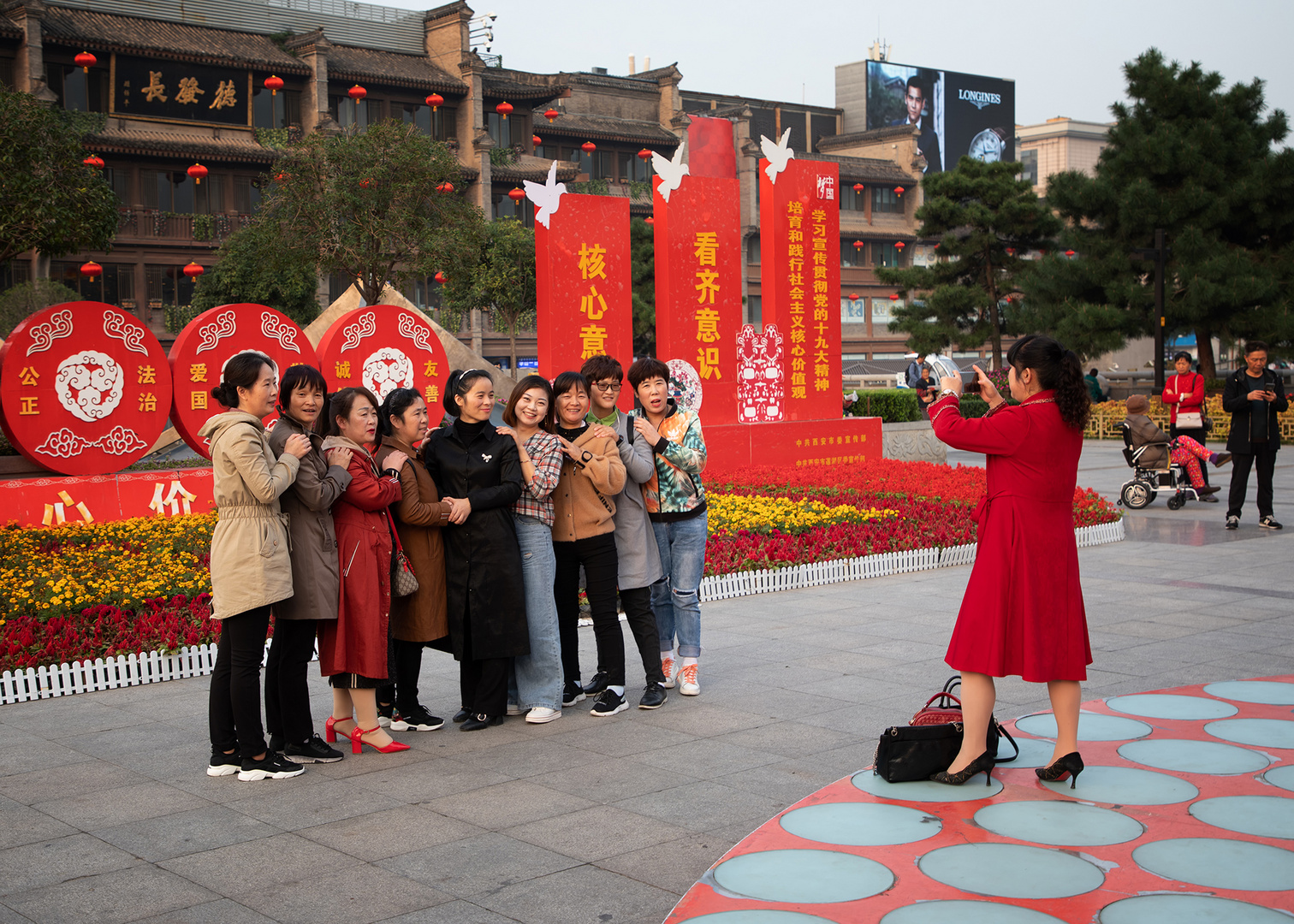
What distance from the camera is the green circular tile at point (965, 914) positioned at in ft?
9.12

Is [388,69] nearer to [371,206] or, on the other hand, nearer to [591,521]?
[371,206]

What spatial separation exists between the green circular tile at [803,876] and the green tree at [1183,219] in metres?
20.5

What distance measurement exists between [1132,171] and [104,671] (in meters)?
22.4

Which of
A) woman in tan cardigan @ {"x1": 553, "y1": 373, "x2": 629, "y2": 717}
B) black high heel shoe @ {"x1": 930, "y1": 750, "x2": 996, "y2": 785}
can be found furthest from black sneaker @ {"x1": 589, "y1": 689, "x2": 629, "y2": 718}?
black high heel shoe @ {"x1": 930, "y1": 750, "x2": 996, "y2": 785}

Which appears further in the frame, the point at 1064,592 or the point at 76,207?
the point at 76,207

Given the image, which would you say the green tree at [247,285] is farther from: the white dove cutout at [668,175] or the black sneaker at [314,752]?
the black sneaker at [314,752]

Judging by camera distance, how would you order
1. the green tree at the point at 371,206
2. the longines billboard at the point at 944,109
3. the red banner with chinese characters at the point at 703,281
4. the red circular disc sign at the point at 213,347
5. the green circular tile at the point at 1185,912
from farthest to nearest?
the longines billboard at the point at 944,109 → the green tree at the point at 371,206 → the red banner with chinese characters at the point at 703,281 → the red circular disc sign at the point at 213,347 → the green circular tile at the point at 1185,912

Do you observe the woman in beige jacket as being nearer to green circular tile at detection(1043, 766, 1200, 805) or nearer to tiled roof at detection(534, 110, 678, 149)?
green circular tile at detection(1043, 766, 1200, 805)

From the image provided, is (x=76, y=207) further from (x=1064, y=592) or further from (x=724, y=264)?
(x=1064, y=592)

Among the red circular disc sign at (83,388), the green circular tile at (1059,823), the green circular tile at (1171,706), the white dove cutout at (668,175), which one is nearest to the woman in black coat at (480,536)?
the green circular tile at (1059,823)

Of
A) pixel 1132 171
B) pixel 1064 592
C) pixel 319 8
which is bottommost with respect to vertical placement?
pixel 1064 592

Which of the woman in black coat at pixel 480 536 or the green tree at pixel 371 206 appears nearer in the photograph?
the woman in black coat at pixel 480 536

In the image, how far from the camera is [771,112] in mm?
49875

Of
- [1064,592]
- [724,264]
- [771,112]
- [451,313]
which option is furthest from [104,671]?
[771,112]
